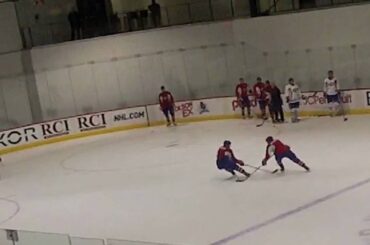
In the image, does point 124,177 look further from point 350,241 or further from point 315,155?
point 350,241

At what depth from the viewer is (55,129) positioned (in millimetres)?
21375

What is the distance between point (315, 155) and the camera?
14.6 m

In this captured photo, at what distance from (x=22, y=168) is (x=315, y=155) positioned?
730 cm

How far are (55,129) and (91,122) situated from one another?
1080mm

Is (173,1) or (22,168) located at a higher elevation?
(173,1)

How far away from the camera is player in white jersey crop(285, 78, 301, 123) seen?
61.7ft

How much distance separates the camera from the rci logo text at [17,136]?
20.7 meters

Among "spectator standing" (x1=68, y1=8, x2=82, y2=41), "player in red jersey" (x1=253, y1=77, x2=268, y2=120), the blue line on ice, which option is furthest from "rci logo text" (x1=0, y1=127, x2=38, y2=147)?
the blue line on ice

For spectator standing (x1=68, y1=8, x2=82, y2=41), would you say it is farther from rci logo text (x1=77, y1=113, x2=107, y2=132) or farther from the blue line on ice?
the blue line on ice

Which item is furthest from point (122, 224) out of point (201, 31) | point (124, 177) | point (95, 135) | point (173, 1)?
point (173, 1)

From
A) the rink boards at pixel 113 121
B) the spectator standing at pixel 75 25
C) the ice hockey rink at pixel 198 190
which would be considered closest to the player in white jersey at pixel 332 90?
the ice hockey rink at pixel 198 190

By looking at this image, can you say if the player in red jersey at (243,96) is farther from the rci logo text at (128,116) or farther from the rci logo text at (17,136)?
the rci logo text at (17,136)

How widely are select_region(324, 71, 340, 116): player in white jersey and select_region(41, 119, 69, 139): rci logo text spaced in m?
7.68

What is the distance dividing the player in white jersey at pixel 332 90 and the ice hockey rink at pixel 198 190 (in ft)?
1.58
